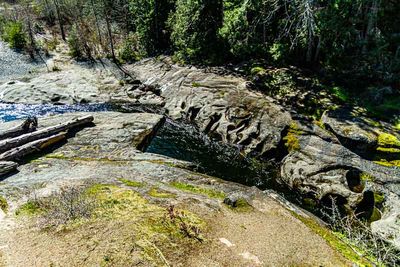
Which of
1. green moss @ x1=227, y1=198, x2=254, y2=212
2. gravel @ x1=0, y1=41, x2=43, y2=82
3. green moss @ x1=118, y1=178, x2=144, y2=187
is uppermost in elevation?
gravel @ x1=0, y1=41, x2=43, y2=82

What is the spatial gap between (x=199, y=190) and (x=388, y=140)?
10.9 meters

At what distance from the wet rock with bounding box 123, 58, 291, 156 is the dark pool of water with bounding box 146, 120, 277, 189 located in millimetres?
857

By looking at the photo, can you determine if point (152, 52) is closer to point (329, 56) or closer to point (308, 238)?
point (329, 56)

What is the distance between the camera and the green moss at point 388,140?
53.4 feet

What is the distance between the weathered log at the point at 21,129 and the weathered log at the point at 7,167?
156 inches

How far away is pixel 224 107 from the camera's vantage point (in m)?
22.8

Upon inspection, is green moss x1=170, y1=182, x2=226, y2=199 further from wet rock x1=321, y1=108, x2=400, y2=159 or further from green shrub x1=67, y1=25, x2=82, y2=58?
green shrub x1=67, y1=25, x2=82, y2=58

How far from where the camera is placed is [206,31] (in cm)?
3062

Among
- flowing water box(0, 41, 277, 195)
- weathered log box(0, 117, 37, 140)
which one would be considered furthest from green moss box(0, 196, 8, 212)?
flowing water box(0, 41, 277, 195)

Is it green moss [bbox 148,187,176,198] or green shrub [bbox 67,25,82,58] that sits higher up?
green shrub [bbox 67,25,82,58]

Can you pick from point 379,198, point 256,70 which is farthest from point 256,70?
point 379,198

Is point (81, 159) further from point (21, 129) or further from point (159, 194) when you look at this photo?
point (159, 194)

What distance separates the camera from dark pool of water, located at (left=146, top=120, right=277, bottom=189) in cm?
1772

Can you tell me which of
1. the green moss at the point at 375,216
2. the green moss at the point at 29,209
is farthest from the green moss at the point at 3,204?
the green moss at the point at 375,216
